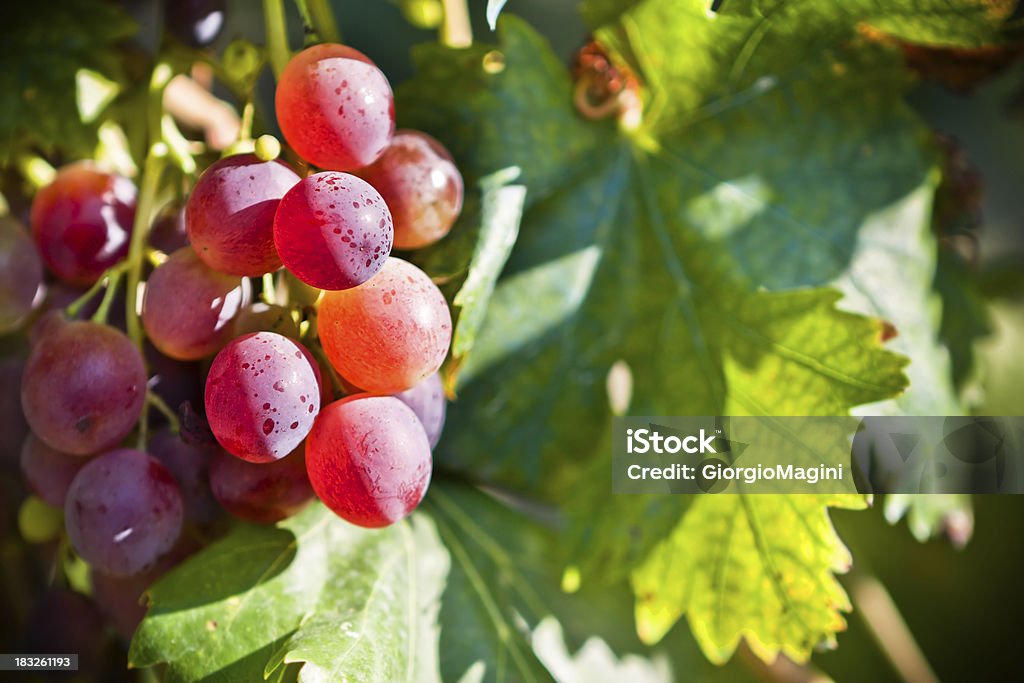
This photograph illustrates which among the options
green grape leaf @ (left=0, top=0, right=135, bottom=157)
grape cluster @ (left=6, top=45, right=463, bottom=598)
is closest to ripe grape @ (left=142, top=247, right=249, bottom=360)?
grape cluster @ (left=6, top=45, right=463, bottom=598)

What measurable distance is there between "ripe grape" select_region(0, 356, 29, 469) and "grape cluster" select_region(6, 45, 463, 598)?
5 cm

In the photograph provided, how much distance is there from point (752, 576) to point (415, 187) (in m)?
0.44

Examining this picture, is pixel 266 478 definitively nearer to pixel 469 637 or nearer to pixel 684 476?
pixel 469 637

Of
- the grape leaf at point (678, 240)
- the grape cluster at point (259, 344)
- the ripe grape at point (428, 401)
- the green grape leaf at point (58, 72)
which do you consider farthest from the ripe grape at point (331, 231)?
the green grape leaf at point (58, 72)

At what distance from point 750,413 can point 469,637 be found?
315mm

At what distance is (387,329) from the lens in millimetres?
500

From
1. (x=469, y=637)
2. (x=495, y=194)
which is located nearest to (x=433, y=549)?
(x=469, y=637)

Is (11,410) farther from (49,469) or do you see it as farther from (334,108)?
(334,108)

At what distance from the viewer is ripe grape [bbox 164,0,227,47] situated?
679mm

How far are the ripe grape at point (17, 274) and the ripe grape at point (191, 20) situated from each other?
0.21 m

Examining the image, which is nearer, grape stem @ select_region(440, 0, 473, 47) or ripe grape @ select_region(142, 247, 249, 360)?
ripe grape @ select_region(142, 247, 249, 360)

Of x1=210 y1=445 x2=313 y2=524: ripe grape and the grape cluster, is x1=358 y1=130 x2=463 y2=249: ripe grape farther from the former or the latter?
x1=210 y1=445 x2=313 y2=524: ripe grape

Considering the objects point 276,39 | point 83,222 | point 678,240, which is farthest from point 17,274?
point 678,240

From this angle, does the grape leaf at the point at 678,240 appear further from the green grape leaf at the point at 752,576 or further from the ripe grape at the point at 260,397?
the ripe grape at the point at 260,397
